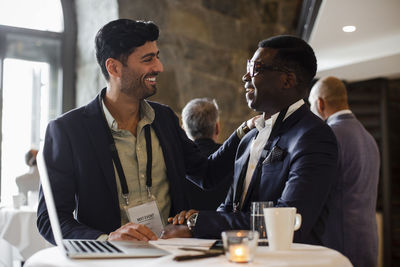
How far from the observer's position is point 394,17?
4.41 metres

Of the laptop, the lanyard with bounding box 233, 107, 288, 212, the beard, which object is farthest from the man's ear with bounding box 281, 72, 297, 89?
the laptop

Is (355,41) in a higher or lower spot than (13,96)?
higher

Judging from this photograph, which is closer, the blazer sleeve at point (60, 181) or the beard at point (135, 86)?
the blazer sleeve at point (60, 181)

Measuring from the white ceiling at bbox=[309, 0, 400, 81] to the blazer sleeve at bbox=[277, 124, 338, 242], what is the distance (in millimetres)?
2306

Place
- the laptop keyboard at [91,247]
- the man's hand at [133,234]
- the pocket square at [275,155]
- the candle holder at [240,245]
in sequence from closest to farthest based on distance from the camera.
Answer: the candle holder at [240,245] < the laptop keyboard at [91,247] < the man's hand at [133,234] < the pocket square at [275,155]

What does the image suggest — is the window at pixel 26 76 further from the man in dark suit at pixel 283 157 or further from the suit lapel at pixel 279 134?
the suit lapel at pixel 279 134

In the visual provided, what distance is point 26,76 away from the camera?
554cm

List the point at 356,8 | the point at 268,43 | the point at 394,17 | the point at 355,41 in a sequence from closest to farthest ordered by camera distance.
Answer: the point at 268,43
the point at 356,8
the point at 394,17
the point at 355,41

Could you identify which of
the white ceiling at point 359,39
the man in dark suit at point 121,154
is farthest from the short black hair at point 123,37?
the white ceiling at point 359,39

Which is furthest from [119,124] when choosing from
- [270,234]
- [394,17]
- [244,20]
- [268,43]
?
[244,20]

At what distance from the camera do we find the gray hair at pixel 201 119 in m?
3.36

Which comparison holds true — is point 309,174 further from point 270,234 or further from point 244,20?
point 244,20

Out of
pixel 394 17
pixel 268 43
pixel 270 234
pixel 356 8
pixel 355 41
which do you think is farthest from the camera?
pixel 355 41

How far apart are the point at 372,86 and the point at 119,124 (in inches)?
175
